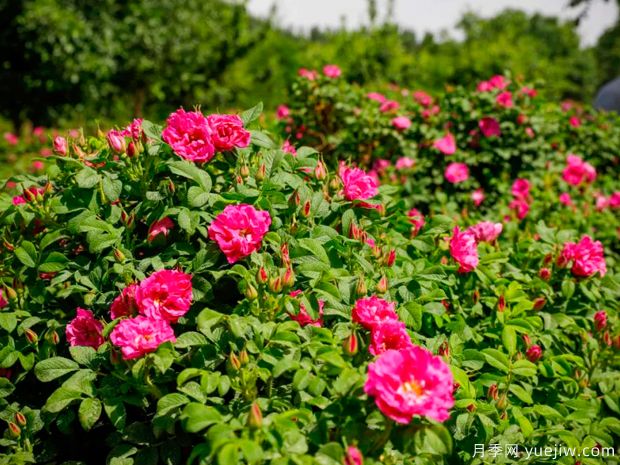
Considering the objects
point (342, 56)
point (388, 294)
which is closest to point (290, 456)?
point (388, 294)

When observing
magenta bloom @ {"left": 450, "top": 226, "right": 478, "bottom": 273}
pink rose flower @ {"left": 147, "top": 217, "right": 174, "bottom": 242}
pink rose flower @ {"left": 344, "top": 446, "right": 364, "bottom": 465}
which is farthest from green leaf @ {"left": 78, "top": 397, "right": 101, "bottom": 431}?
magenta bloom @ {"left": 450, "top": 226, "right": 478, "bottom": 273}

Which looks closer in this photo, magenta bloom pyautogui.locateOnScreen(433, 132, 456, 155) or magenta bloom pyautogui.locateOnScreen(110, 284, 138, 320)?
magenta bloom pyautogui.locateOnScreen(110, 284, 138, 320)

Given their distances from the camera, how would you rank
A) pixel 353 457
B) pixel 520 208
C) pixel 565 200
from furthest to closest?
pixel 565 200 < pixel 520 208 < pixel 353 457

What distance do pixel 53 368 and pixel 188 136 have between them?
0.74 meters

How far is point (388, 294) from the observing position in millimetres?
1473

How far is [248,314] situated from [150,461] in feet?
1.45

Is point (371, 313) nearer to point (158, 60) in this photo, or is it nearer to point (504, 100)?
point (504, 100)

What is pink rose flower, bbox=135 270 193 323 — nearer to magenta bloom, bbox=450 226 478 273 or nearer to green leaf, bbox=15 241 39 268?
green leaf, bbox=15 241 39 268

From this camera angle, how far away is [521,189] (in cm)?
327

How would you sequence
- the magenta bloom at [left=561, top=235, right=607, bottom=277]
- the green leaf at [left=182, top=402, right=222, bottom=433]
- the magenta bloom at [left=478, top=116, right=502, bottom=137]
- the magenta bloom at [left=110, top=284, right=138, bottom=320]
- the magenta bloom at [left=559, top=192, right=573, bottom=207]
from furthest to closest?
the magenta bloom at [left=478, top=116, right=502, bottom=137] < the magenta bloom at [left=559, top=192, right=573, bottom=207] < the magenta bloom at [left=561, top=235, right=607, bottom=277] < the magenta bloom at [left=110, top=284, right=138, bottom=320] < the green leaf at [left=182, top=402, right=222, bottom=433]

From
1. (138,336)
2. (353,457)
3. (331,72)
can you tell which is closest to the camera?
(353,457)

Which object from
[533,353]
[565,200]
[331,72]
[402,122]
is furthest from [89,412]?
[331,72]

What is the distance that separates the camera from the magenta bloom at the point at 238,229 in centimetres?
133

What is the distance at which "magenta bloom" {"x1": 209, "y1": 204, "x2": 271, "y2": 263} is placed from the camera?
1335mm
